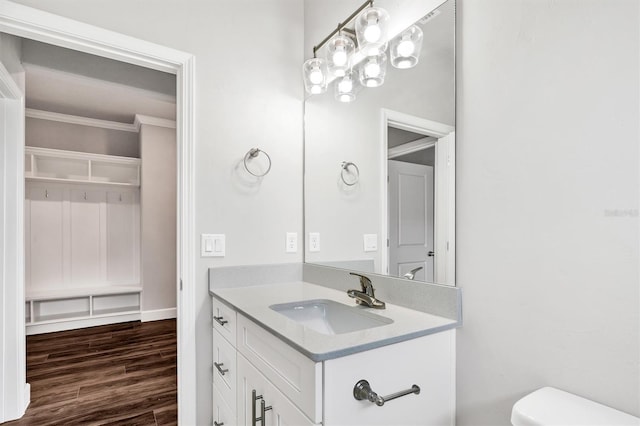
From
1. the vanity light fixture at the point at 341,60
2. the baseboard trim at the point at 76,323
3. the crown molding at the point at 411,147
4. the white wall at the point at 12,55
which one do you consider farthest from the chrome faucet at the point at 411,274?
the baseboard trim at the point at 76,323

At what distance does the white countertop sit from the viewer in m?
0.98

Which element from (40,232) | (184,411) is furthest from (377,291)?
(40,232)

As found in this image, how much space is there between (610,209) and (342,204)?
3.89 ft

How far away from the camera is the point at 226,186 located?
1860mm

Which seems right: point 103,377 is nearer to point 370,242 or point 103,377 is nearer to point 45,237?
point 45,237

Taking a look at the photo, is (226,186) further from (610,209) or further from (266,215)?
(610,209)

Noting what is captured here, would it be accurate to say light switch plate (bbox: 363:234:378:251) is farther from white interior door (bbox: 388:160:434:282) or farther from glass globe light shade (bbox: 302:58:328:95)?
glass globe light shade (bbox: 302:58:328:95)

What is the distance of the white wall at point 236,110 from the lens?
5.77ft

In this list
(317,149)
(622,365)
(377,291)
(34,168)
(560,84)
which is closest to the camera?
(622,365)

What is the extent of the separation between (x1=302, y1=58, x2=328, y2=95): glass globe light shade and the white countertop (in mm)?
1074

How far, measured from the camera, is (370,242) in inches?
66.9

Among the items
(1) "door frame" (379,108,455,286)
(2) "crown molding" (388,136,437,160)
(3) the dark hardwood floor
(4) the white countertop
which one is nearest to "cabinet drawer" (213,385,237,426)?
(4) the white countertop

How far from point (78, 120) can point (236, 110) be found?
3434mm

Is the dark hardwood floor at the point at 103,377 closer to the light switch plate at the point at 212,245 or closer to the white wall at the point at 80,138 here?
the light switch plate at the point at 212,245
